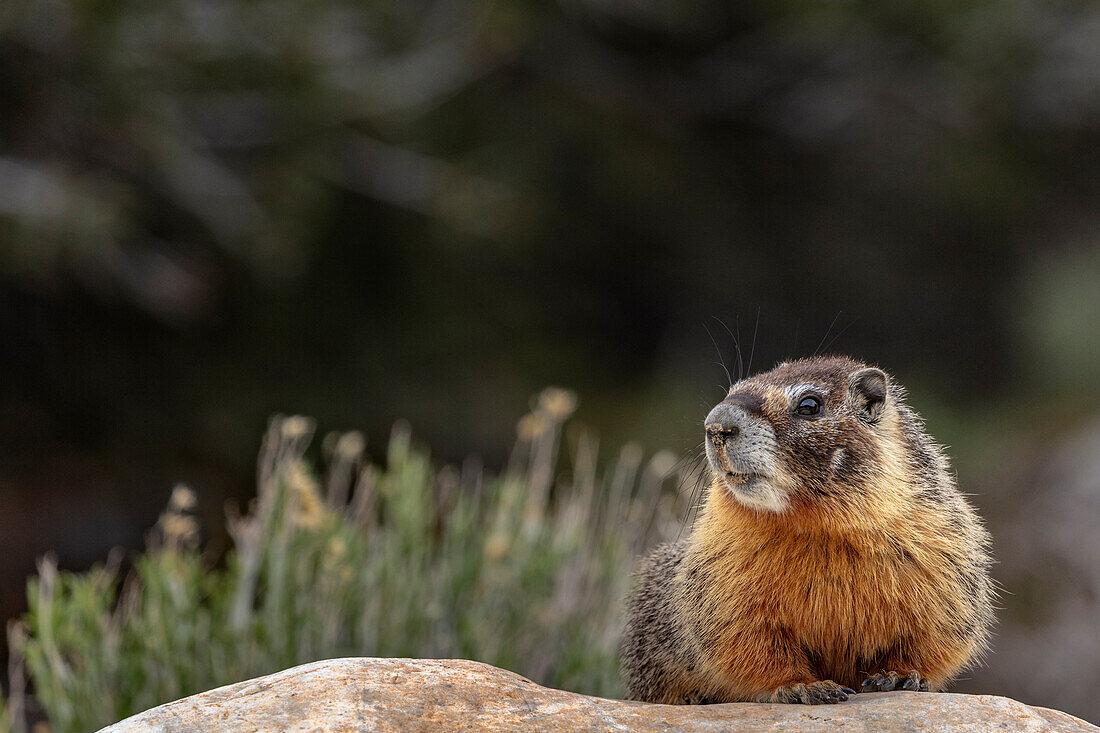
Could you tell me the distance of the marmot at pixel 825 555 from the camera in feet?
11.2

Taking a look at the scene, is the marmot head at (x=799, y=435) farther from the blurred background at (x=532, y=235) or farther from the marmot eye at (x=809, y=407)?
the blurred background at (x=532, y=235)

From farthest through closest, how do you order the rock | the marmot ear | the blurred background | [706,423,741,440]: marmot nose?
the blurred background, the marmot ear, [706,423,741,440]: marmot nose, the rock

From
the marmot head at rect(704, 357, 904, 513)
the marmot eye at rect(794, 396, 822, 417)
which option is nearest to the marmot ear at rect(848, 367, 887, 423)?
the marmot head at rect(704, 357, 904, 513)

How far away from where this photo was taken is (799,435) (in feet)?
11.3

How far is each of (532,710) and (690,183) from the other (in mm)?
13634

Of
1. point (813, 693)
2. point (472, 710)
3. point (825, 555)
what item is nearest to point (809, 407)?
point (825, 555)

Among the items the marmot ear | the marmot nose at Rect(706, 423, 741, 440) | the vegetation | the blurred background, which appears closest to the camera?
the marmot nose at Rect(706, 423, 741, 440)

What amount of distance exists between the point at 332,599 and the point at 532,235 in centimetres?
1057

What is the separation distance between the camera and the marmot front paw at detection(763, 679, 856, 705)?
3.37m

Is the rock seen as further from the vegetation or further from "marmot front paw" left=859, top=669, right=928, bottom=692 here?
the vegetation

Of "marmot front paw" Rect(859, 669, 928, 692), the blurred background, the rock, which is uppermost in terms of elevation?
the blurred background

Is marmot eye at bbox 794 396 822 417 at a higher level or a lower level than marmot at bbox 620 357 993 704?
higher

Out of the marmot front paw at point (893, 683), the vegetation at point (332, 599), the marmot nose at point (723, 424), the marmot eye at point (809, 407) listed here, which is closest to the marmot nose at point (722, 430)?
the marmot nose at point (723, 424)

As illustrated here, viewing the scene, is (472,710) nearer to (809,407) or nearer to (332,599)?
(809,407)
